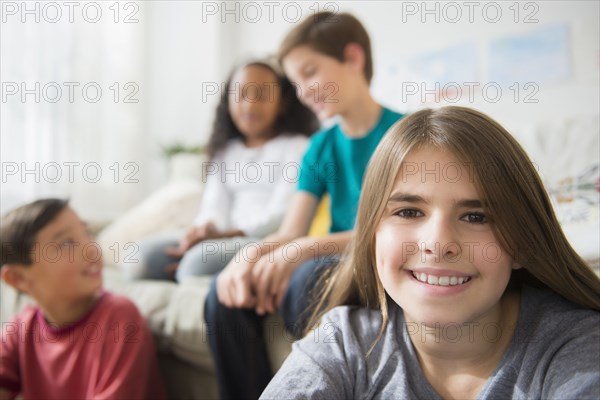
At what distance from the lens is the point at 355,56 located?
121 cm

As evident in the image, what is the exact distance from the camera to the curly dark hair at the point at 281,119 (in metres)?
1.63

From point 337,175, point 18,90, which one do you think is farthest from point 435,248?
point 18,90

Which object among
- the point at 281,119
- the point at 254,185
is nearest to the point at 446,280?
the point at 254,185

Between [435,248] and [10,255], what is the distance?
84 centimetres

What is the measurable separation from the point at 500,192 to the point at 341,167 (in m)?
0.56

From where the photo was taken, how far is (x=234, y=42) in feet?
9.98

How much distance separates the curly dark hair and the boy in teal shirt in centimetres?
42

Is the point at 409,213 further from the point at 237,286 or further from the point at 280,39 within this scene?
the point at 280,39

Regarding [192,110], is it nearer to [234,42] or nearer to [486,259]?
[234,42]

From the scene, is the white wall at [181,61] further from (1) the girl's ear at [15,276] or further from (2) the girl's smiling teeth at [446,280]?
(1) the girl's ear at [15,276]

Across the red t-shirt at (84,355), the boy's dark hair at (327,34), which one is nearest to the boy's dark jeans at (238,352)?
the red t-shirt at (84,355)

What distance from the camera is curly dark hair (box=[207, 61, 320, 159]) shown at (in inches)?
64.1

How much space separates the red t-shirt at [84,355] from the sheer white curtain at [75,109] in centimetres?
101

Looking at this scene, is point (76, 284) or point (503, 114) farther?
point (503, 114)
